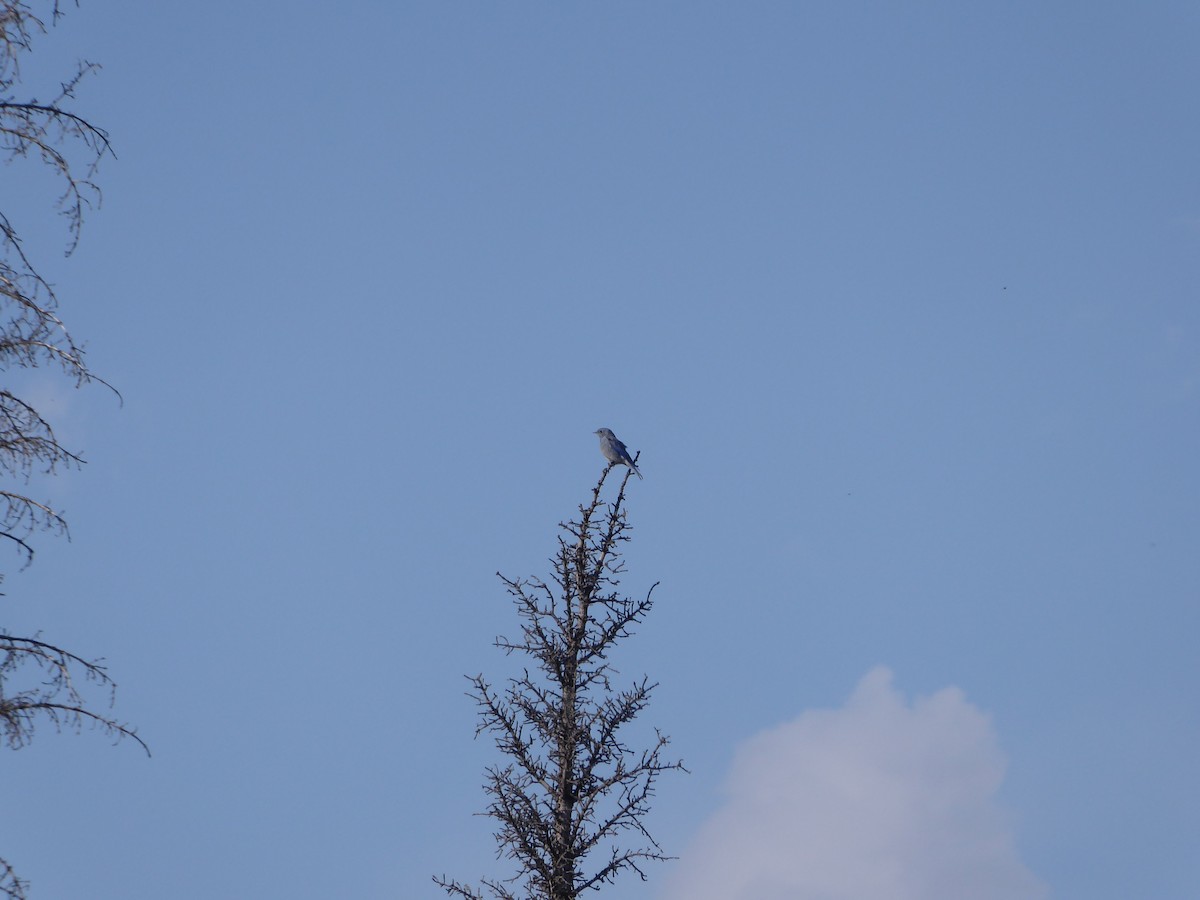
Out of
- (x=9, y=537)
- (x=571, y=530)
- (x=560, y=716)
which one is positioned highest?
(x=571, y=530)

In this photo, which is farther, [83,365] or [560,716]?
[560,716]

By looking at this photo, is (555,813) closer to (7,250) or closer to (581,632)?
(581,632)

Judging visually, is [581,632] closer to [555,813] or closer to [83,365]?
[555,813]

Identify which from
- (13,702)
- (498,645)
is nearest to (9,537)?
(13,702)

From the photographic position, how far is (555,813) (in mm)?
14352

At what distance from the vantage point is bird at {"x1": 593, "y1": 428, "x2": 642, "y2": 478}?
73.3 feet

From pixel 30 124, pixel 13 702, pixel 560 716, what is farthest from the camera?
pixel 560 716

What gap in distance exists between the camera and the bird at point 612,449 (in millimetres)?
22328

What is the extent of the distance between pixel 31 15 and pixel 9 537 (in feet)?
12.6

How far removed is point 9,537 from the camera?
352 inches

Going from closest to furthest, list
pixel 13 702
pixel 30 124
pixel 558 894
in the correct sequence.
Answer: pixel 13 702 < pixel 30 124 < pixel 558 894

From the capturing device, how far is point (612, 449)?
22531 mm

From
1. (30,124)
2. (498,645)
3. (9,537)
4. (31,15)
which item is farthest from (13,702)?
(498,645)

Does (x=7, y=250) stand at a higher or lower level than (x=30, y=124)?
lower
